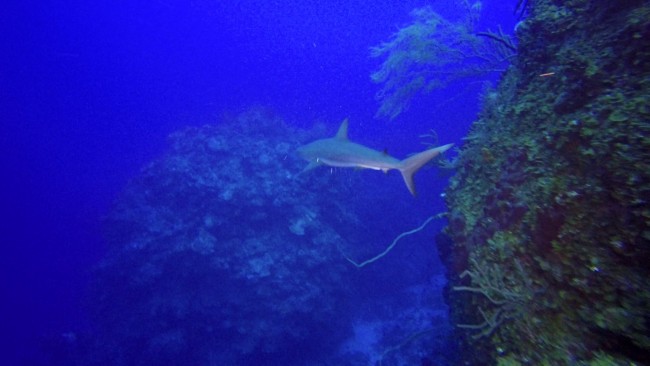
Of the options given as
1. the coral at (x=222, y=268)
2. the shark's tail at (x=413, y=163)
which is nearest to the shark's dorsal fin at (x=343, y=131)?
the shark's tail at (x=413, y=163)

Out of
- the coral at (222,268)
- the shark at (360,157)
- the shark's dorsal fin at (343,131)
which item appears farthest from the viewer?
the coral at (222,268)

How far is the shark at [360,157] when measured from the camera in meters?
5.16

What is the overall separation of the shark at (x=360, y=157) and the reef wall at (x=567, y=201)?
93 cm

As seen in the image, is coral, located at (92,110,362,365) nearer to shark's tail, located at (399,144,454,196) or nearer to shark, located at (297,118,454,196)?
shark, located at (297,118,454,196)

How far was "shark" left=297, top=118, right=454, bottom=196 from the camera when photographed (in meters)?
5.16

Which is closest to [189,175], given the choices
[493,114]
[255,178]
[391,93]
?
[255,178]

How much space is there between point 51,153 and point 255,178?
54.4 meters

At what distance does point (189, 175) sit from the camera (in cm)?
1733

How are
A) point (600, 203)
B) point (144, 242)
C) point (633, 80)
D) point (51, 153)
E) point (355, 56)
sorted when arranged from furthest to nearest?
1. point (355, 56)
2. point (51, 153)
3. point (144, 242)
4. point (633, 80)
5. point (600, 203)

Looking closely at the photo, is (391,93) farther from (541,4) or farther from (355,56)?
(355,56)

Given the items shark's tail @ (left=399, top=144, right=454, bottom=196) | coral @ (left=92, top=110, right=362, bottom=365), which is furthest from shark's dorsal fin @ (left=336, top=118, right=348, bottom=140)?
coral @ (left=92, top=110, right=362, bottom=365)

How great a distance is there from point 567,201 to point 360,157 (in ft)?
11.3

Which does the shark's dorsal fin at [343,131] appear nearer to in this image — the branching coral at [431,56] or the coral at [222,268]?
the branching coral at [431,56]

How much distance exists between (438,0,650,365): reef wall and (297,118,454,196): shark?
930mm
